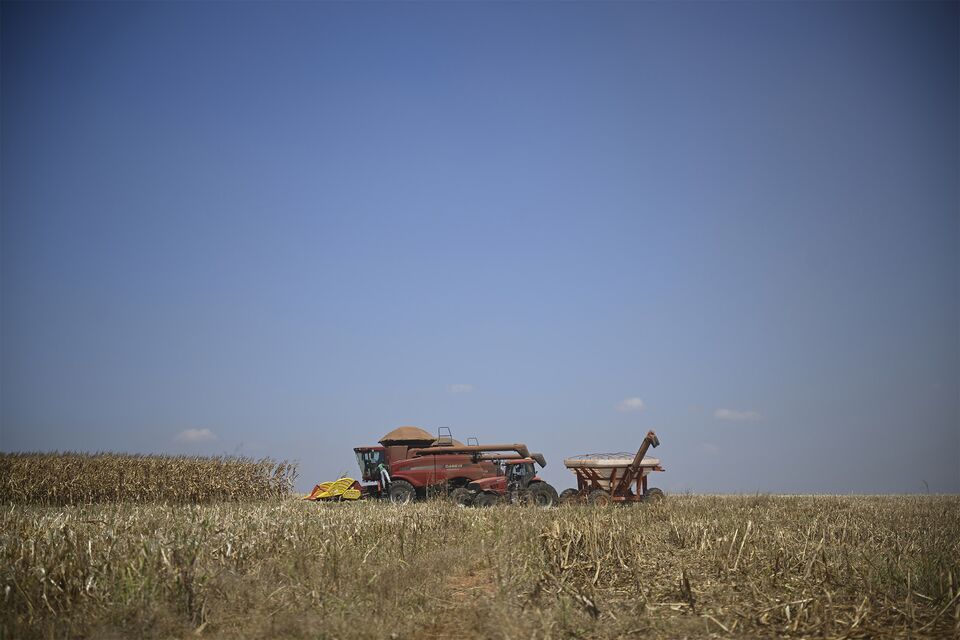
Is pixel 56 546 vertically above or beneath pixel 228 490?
above

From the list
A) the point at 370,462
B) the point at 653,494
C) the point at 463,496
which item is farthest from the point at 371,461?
the point at 653,494

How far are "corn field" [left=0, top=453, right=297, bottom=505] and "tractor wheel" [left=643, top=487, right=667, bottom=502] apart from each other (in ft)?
53.0

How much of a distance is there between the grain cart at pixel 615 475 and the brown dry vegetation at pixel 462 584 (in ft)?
30.9

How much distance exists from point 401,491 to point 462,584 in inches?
561

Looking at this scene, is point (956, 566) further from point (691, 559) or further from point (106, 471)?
point (106, 471)

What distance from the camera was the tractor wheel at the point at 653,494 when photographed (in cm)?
2001

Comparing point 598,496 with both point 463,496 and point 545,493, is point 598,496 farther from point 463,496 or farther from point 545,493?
point 463,496

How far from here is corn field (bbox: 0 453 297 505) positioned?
2284 cm

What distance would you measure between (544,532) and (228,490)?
2000 centimetres

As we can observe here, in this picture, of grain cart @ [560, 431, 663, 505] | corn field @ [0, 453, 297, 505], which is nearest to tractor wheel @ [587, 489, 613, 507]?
grain cart @ [560, 431, 663, 505]

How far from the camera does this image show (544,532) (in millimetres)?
8953

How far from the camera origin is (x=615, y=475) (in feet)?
65.9

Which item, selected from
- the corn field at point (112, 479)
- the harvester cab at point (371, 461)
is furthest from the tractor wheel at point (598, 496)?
the corn field at point (112, 479)

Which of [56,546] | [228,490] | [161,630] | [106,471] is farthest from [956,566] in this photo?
[106,471]
